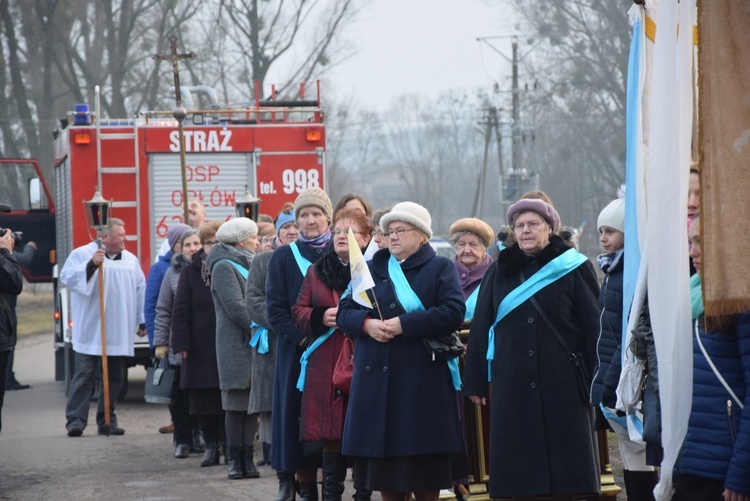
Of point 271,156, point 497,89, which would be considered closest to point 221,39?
point 497,89

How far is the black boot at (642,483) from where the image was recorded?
21.7ft

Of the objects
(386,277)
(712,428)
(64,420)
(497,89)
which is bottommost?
(64,420)

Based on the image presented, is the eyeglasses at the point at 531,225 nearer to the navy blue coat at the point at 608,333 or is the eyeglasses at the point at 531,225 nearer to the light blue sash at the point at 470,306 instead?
the navy blue coat at the point at 608,333

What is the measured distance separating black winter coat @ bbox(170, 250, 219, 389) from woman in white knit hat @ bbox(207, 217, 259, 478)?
0.53m

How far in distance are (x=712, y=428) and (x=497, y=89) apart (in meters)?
52.6

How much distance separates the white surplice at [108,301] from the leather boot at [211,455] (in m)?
2.43

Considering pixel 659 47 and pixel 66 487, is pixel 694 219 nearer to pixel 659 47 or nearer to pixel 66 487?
pixel 659 47

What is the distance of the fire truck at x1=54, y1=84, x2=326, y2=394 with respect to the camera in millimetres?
15242

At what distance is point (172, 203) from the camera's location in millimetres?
15430

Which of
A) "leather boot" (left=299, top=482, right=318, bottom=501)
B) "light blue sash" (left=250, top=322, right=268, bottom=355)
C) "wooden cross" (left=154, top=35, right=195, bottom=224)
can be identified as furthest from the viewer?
"wooden cross" (left=154, top=35, right=195, bottom=224)

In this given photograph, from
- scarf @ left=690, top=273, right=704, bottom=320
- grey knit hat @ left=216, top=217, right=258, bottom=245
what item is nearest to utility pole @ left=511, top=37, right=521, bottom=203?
grey knit hat @ left=216, top=217, right=258, bottom=245

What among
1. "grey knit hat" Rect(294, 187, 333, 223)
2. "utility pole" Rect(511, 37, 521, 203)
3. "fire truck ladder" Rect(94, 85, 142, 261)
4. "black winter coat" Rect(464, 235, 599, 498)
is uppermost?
"utility pole" Rect(511, 37, 521, 203)

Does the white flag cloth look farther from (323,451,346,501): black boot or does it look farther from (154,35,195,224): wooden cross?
(154,35,195,224): wooden cross

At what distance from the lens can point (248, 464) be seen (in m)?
9.68
